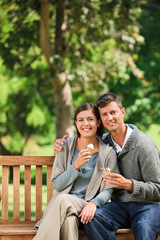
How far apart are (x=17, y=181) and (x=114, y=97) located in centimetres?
138

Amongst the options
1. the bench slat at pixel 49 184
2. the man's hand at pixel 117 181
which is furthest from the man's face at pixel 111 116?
the bench slat at pixel 49 184

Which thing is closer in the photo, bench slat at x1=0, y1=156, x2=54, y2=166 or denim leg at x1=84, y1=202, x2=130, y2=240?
denim leg at x1=84, y1=202, x2=130, y2=240

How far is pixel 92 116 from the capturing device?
4.20 meters

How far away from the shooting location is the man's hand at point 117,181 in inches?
152

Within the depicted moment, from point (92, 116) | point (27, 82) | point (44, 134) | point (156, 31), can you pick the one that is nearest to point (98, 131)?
point (92, 116)

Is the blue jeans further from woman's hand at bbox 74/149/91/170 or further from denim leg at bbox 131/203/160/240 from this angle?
woman's hand at bbox 74/149/91/170

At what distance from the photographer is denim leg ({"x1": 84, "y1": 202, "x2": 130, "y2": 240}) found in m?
3.75

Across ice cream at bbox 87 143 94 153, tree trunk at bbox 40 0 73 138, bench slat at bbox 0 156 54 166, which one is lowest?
bench slat at bbox 0 156 54 166

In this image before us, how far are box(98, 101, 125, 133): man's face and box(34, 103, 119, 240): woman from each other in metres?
0.10

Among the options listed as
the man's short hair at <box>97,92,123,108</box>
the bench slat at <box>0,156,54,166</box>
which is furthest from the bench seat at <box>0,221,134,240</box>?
the man's short hair at <box>97,92,123,108</box>

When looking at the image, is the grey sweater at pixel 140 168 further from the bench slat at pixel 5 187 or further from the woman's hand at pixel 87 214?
the bench slat at pixel 5 187

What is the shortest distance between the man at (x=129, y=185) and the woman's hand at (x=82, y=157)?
24 cm

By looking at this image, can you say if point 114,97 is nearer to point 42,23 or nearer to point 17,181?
point 17,181

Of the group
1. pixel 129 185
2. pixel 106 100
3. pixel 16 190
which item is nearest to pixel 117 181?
pixel 129 185
